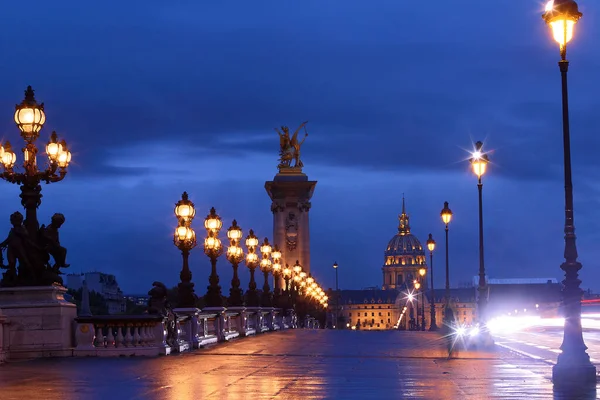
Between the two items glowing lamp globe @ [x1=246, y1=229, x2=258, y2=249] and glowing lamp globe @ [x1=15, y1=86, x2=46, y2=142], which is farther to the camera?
glowing lamp globe @ [x1=246, y1=229, x2=258, y2=249]

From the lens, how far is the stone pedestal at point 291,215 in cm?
15662

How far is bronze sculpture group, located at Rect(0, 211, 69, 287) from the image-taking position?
1171 inches

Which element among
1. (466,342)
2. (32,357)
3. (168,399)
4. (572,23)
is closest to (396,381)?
(168,399)

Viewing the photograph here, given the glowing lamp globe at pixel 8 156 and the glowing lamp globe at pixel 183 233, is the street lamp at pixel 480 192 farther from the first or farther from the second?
the glowing lamp globe at pixel 8 156

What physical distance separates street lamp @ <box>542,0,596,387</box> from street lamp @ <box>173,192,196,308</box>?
1696 cm

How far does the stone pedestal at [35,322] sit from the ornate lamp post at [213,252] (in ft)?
51.8

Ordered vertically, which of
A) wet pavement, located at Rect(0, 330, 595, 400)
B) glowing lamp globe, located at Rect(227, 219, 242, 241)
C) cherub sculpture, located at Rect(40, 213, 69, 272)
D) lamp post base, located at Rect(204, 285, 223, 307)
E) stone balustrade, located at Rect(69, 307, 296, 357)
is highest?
glowing lamp globe, located at Rect(227, 219, 242, 241)

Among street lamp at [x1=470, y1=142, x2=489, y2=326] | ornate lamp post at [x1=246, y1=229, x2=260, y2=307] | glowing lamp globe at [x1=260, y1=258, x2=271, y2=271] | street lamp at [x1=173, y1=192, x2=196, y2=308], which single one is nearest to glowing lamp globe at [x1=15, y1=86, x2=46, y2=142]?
street lamp at [x1=173, y1=192, x2=196, y2=308]

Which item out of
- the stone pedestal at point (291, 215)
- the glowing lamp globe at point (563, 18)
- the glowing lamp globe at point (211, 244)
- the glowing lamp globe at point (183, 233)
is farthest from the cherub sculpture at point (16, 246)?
the stone pedestal at point (291, 215)

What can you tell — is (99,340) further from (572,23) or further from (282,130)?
(282,130)

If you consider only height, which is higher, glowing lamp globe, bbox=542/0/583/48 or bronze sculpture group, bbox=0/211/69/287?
glowing lamp globe, bbox=542/0/583/48

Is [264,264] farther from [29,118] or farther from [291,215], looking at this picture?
[291,215]

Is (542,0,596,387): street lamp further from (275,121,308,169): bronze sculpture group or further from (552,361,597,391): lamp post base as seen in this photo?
(275,121,308,169): bronze sculpture group

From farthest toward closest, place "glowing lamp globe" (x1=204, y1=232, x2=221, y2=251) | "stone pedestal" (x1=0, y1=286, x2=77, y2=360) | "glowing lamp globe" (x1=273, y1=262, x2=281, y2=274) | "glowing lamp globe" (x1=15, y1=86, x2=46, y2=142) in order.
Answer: "glowing lamp globe" (x1=273, y1=262, x2=281, y2=274) → "glowing lamp globe" (x1=204, y1=232, x2=221, y2=251) → "glowing lamp globe" (x1=15, y1=86, x2=46, y2=142) → "stone pedestal" (x1=0, y1=286, x2=77, y2=360)
